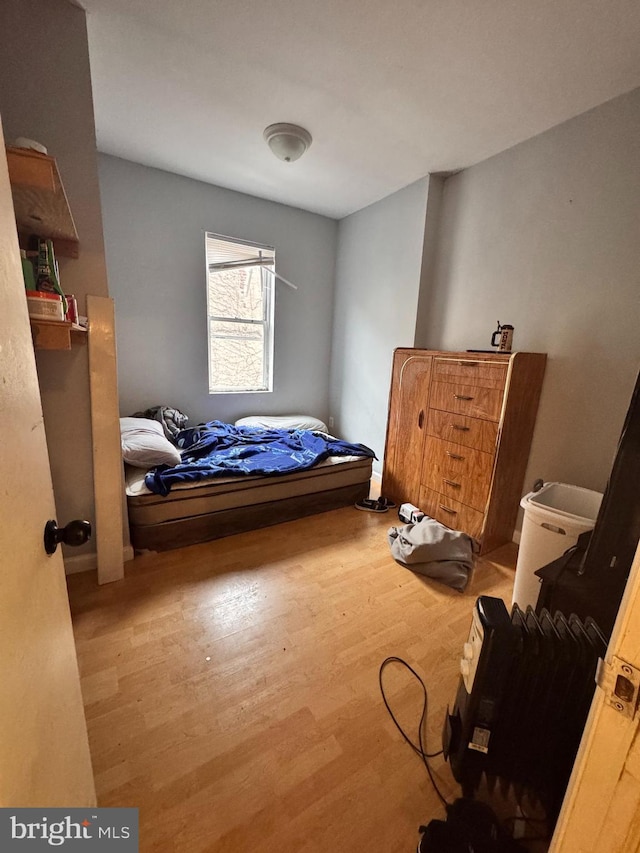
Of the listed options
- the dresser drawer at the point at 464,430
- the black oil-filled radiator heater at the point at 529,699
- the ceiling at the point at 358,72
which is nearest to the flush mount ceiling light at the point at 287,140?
the ceiling at the point at 358,72

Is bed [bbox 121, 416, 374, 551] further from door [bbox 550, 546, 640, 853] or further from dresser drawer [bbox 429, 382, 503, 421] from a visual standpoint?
door [bbox 550, 546, 640, 853]

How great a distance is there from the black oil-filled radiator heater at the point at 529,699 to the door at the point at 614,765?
39 cm

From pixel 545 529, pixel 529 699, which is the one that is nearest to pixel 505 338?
pixel 545 529

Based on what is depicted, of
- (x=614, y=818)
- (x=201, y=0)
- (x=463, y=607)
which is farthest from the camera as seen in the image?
(x=463, y=607)

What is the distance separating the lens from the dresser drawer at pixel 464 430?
208cm

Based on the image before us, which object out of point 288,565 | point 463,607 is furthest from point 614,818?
point 288,565

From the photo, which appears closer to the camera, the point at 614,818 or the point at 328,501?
the point at 614,818

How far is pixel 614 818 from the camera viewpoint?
45 cm

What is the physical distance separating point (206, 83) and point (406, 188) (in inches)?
68.0

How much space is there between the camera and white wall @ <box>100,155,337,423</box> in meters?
2.89

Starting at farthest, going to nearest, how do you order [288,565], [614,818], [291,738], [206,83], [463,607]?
1. [288,565]
2. [206,83]
3. [463,607]
4. [291,738]
5. [614,818]

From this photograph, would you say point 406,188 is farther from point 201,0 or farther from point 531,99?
point 201,0

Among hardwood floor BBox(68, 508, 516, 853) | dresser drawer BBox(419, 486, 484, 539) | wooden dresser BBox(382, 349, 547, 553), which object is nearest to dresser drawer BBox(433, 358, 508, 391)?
wooden dresser BBox(382, 349, 547, 553)

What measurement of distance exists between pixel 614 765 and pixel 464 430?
75.9 inches
